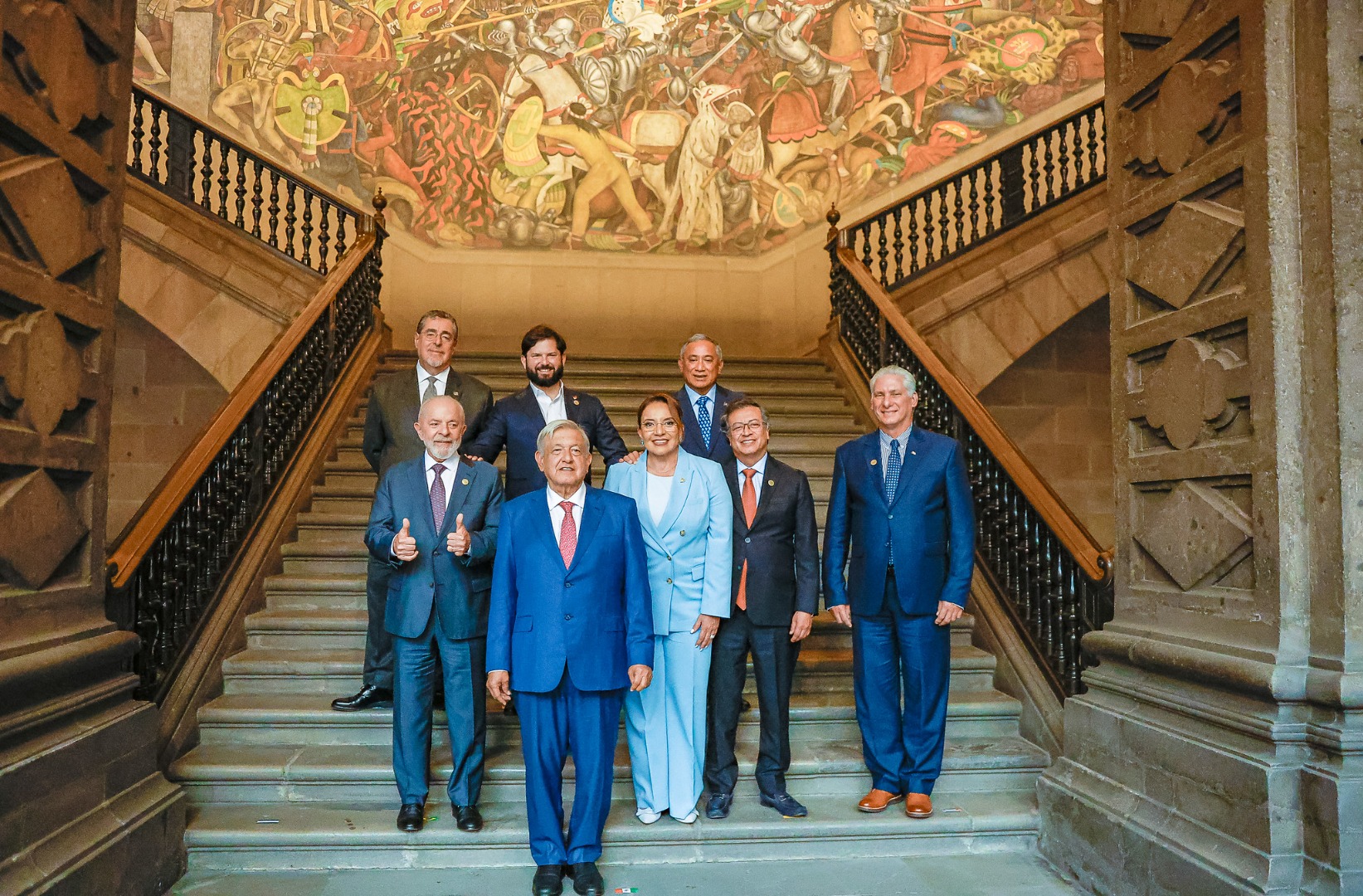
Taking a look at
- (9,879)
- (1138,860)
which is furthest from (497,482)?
(1138,860)

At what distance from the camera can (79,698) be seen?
2836mm

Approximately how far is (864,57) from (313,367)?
6358mm

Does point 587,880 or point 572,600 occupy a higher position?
point 572,600

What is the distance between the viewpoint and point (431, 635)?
3461 millimetres

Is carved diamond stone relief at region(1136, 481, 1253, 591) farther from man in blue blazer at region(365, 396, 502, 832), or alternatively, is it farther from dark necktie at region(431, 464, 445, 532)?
dark necktie at region(431, 464, 445, 532)

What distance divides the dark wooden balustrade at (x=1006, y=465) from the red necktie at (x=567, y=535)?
1912 millimetres

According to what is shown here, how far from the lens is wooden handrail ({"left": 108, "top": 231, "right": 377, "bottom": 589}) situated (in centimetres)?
346

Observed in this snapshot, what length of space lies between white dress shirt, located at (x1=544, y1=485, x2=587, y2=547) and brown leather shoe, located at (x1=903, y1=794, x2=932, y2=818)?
1.53m

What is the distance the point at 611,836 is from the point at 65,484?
1.99m

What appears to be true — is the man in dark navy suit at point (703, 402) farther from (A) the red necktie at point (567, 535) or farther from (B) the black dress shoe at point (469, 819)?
(B) the black dress shoe at point (469, 819)

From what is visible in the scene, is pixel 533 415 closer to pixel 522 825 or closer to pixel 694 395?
pixel 694 395

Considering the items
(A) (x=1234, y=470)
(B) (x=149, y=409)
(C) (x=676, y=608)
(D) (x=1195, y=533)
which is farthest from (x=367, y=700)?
(B) (x=149, y=409)

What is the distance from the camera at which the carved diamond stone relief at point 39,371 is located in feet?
8.61

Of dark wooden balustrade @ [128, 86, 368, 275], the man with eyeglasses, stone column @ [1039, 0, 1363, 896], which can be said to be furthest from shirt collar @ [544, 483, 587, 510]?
dark wooden balustrade @ [128, 86, 368, 275]
